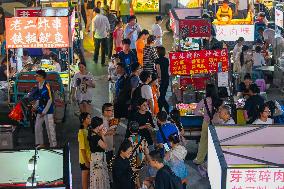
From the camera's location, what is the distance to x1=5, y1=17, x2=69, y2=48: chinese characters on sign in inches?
617

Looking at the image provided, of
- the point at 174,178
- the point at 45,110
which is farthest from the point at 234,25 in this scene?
the point at 174,178

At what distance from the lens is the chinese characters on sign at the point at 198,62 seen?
15.1 meters

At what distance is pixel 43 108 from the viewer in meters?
13.9

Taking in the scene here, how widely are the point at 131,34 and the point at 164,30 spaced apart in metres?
6.86

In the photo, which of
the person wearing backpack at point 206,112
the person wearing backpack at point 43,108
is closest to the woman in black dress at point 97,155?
the person wearing backpack at point 206,112

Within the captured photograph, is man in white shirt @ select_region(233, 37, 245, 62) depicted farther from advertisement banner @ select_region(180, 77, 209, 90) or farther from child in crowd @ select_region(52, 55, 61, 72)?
child in crowd @ select_region(52, 55, 61, 72)

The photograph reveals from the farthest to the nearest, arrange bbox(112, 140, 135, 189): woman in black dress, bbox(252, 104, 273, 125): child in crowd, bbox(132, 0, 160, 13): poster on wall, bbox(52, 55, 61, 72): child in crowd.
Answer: bbox(132, 0, 160, 13): poster on wall → bbox(52, 55, 61, 72): child in crowd → bbox(252, 104, 273, 125): child in crowd → bbox(112, 140, 135, 189): woman in black dress

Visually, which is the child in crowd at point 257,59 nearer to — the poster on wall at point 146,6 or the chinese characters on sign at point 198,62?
the chinese characters on sign at point 198,62

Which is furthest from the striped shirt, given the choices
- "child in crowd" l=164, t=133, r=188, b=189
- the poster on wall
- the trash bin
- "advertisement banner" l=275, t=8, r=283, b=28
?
the poster on wall

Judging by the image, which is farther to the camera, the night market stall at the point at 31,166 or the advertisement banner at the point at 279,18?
the advertisement banner at the point at 279,18

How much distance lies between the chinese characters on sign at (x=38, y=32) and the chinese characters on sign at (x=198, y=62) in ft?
8.58

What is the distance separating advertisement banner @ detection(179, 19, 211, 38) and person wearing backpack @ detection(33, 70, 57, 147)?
17.9ft

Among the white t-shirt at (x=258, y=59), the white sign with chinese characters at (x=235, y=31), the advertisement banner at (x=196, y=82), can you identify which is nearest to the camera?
the advertisement banner at (x=196, y=82)

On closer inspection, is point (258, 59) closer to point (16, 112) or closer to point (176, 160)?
point (16, 112)
